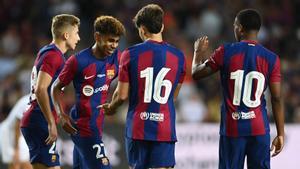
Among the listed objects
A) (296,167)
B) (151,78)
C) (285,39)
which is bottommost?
(296,167)

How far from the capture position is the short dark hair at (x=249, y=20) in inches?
315

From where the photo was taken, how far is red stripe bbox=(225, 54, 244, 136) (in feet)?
26.1

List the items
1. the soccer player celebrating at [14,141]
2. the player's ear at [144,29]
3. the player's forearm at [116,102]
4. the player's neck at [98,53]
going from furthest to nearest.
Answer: the soccer player celebrating at [14,141], the player's neck at [98,53], the player's ear at [144,29], the player's forearm at [116,102]

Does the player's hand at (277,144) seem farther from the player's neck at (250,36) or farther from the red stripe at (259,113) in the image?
A: the player's neck at (250,36)

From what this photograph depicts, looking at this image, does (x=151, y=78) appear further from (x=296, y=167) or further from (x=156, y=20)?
(x=296, y=167)

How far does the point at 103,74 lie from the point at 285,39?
27.3 feet

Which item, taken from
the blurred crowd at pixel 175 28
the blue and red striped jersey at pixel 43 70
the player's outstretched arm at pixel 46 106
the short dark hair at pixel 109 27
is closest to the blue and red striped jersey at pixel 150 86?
the short dark hair at pixel 109 27

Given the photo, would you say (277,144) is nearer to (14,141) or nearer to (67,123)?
(67,123)

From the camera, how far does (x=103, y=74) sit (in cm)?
828

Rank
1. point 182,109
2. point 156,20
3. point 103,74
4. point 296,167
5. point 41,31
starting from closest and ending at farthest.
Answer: point 156,20, point 103,74, point 296,167, point 182,109, point 41,31

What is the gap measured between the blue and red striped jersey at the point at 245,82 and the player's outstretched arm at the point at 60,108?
1434 millimetres

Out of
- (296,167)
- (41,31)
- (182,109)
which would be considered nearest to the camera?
(296,167)

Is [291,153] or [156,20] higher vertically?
[156,20]

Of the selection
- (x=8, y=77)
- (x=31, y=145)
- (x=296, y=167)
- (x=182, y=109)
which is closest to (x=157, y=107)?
(x=31, y=145)
